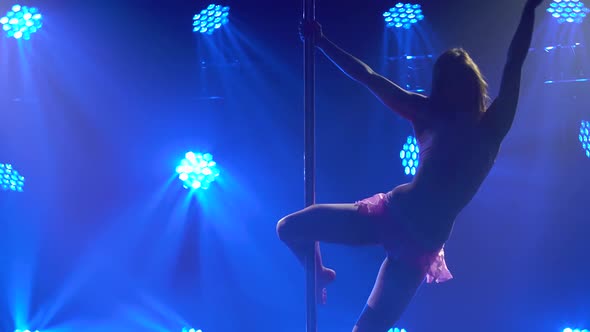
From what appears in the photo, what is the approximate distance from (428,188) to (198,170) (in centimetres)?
263

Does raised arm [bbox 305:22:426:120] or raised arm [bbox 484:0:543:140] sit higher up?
raised arm [bbox 305:22:426:120]

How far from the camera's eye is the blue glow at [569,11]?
3750 mm

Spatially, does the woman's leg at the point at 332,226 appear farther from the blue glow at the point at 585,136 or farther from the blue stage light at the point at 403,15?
the blue glow at the point at 585,136

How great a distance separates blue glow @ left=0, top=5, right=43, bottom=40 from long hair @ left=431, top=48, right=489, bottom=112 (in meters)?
3.88

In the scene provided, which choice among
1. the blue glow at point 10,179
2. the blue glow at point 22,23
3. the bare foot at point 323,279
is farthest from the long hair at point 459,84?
the blue glow at point 10,179

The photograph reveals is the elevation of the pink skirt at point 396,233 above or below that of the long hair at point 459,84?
below

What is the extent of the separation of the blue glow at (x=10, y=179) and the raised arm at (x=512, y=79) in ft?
13.9

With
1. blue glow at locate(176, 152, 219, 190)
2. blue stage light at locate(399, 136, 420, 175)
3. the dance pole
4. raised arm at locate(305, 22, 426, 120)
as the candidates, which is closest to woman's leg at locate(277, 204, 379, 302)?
the dance pole

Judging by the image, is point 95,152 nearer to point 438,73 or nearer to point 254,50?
point 254,50

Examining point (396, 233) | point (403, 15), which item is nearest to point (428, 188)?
point (396, 233)

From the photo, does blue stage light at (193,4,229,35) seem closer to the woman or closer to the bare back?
the woman

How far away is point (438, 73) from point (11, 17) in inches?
161

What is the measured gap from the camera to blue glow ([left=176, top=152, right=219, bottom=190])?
424cm

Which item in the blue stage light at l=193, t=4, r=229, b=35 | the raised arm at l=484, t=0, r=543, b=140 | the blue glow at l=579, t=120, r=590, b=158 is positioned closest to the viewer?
the raised arm at l=484, t=0, r=543, b=140
